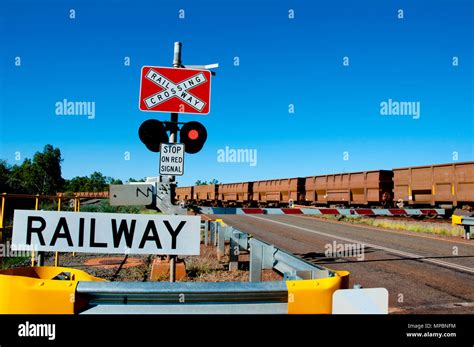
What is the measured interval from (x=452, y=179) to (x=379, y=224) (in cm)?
418

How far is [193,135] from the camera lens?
505 centimetres

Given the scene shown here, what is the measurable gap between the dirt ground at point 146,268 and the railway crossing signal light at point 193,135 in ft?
8.55

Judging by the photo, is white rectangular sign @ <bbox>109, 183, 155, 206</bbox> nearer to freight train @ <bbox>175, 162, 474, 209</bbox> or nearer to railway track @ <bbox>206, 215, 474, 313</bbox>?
railway track @ <bbox>206, 215, 474, 313</bbox>

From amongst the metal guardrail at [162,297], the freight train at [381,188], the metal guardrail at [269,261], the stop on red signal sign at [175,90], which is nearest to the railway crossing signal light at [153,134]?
the stop on red signal sign at [175,90]

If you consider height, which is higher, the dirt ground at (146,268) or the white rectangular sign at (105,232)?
the white rectangular sign at (105,232)

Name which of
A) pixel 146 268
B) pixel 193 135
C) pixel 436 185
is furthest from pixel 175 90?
pixel 436 185

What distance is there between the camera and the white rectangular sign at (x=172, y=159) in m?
4.77

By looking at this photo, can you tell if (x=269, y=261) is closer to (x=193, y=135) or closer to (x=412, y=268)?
(x=193, y=135)

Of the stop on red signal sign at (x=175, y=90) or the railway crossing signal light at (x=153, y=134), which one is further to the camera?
the stop on red signal sign at (x=175, y=90)

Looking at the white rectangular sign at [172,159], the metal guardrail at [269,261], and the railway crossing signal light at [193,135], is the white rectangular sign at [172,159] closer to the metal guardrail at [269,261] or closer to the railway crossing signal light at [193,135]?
the railway crossing signal light at [193,135]

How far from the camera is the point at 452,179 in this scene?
19.0m

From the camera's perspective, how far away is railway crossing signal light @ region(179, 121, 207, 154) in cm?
503
